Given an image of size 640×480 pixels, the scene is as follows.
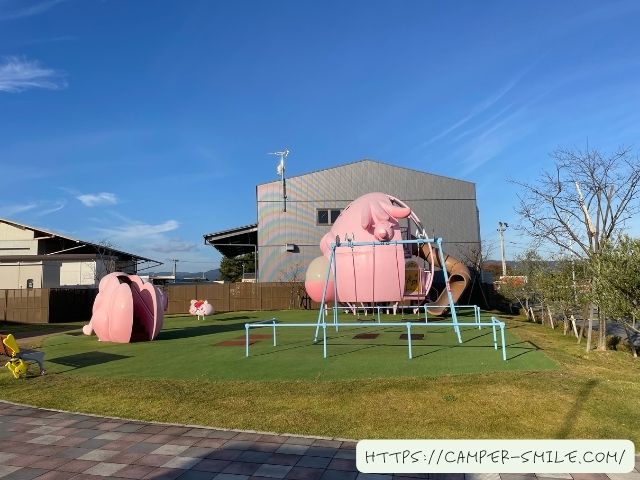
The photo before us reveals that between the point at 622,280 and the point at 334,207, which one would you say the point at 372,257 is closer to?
the point at 622,280

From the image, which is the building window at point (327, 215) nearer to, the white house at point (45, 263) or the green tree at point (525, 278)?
the green tree at point (525, 278)

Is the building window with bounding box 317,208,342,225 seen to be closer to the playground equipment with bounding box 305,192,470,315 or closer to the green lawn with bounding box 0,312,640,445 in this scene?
the playground equipment with bounding box 305,192,470,315

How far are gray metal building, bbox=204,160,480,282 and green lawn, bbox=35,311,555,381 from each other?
18.6m

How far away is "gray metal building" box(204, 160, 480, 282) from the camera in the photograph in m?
35.4

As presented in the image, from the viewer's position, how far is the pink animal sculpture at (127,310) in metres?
15.4

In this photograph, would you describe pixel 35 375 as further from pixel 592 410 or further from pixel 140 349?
pixel 592 410

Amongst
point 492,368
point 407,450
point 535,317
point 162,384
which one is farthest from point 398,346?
point 535,317

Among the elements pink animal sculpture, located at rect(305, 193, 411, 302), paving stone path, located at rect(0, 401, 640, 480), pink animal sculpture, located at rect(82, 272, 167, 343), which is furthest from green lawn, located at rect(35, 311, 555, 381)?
paving stone path, located at rect(0, 401, 640, 480)

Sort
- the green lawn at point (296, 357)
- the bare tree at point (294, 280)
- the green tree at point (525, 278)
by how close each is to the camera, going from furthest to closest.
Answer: the bare tree at point (294, 280) → the green tree at point (525, 278) → the green lawn at point (296, 357)

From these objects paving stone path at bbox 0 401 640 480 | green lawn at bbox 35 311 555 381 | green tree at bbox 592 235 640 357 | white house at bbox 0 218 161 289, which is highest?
white house at bbox 0 218 161 289

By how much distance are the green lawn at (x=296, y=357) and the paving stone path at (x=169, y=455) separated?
3.34 metres

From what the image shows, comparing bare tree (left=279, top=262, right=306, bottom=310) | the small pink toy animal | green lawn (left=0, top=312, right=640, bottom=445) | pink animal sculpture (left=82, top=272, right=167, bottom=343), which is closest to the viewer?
green lawn (left=0, top=312, right=640, bottom=445)

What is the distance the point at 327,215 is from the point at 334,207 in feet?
2.62

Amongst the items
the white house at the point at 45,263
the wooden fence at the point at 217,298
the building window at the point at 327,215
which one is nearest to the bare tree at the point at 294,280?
the wooden fence at the point at 217,298
